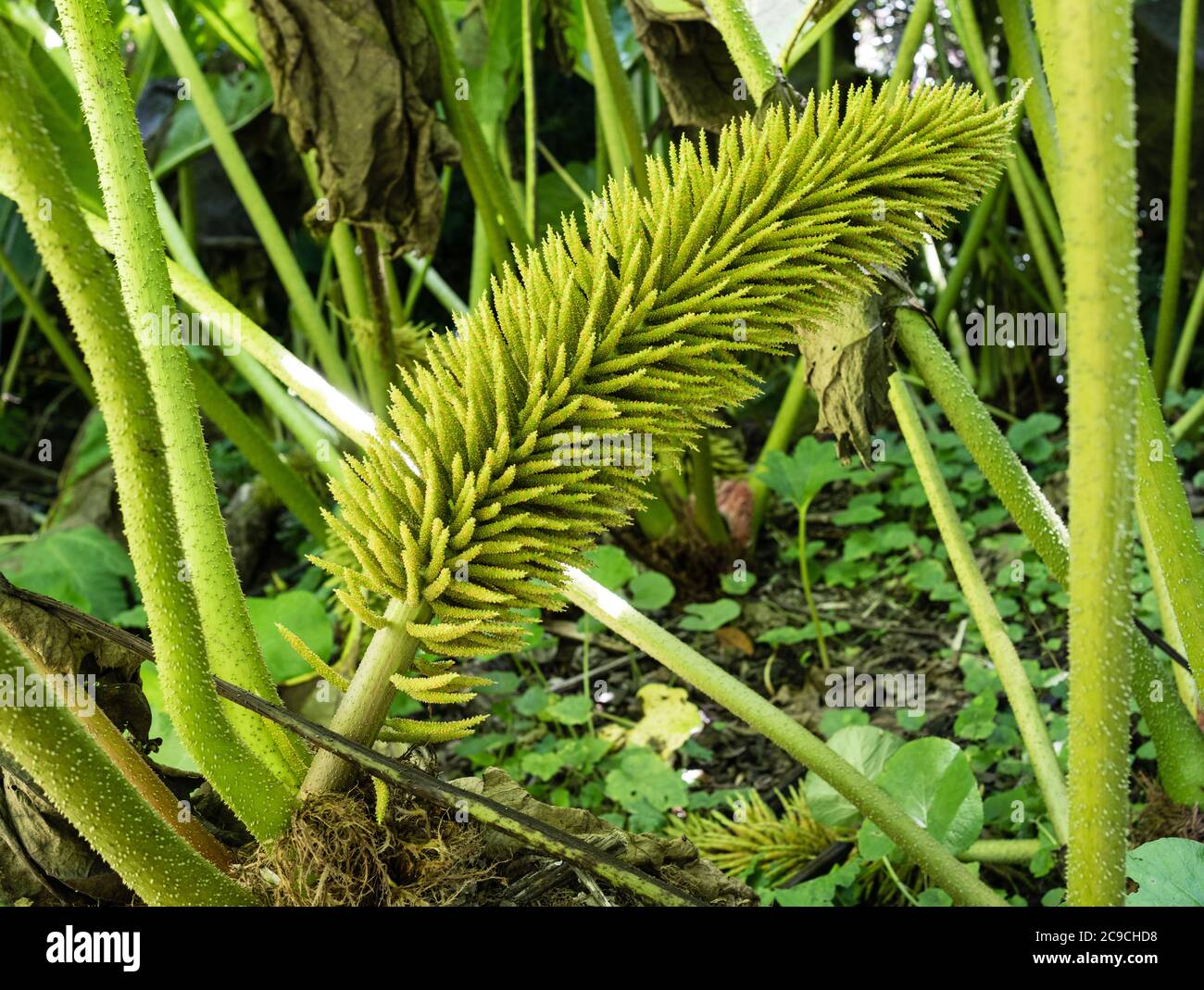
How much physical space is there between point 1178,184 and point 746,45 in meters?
1.44

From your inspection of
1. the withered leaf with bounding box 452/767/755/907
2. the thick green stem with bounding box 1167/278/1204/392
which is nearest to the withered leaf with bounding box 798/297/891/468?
the withered leaf with bounding box 452/767/755/907

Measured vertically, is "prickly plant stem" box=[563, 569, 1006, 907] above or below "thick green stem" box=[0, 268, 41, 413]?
below

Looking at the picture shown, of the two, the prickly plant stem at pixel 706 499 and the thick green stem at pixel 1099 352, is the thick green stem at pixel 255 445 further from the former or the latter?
the thick green stem at pixel 1099 352

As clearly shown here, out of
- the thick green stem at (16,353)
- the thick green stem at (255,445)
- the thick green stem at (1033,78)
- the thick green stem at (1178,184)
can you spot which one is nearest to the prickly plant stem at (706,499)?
the thick green stem at (255,445)

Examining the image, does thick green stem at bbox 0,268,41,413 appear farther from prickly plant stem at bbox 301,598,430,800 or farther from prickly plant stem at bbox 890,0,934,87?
prickly plant stem at bbox 301,598,430,800

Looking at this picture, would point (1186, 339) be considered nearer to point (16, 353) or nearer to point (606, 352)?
point (606, 352)

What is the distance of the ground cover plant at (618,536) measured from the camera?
0.47 meters

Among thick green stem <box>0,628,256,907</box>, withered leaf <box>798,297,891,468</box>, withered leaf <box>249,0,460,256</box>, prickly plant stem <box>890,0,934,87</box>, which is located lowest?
thick green stem <box>0,628,256,907</box>

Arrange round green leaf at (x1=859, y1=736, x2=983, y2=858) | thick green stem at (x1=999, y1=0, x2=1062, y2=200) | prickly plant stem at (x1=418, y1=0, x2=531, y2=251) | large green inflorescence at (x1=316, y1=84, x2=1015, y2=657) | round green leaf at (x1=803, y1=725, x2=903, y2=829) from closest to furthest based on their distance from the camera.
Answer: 1. large green inflorescence at (x1=316, y1=84, x2=1015, y2=657)
2. thick green stem at (x1=999, y1=0, x2=1062, y2=200)
3. round green leaf at (x1=859, y1=736, x2=983, y2=858)
4. round green leaf at (x1=803, y1=725, x2=903, y2=829)
5. prickly plant stem at (x1=418, y1=0, x2=531, y2=251)

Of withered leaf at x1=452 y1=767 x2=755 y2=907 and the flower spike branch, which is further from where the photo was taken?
withered leaf at x1=452 y1=767 x2=755 y2=907

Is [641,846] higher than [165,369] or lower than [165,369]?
lower

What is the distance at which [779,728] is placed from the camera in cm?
81

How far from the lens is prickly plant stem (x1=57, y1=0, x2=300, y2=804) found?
0.57 m

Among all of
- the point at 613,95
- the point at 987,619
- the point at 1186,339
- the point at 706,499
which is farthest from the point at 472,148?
the point at 1186,339
